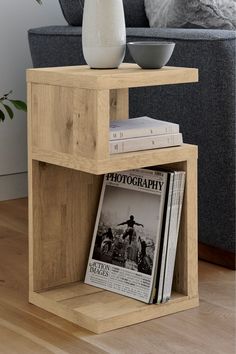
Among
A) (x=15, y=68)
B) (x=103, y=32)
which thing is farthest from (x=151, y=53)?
(x=15, y=68)

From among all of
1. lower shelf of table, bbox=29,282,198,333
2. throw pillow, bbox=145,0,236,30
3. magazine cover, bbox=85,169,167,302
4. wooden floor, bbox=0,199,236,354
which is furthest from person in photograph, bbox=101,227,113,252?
throw pillow, bbox=145,0,236,30

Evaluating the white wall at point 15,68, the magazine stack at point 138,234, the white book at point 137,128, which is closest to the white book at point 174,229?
the magazine stack at point 138,234

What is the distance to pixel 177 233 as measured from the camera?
1877 mm

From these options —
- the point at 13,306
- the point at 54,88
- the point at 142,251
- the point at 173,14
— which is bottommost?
the point at 13,306

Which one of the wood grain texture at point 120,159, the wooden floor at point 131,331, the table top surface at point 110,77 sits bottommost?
the wooden floor at point 131,331

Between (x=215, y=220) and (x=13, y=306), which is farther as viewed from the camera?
(x=215, y=220)

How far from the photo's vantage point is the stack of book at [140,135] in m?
1.76

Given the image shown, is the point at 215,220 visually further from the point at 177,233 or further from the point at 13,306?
the point at 13,306

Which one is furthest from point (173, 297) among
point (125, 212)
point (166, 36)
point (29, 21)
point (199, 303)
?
point (29, 21)

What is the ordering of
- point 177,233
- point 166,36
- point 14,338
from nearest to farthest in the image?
point 14,338 < point 177,233 < point 166,36

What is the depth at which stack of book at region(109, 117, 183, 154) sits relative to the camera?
1.76 meters

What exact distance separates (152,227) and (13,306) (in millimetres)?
385

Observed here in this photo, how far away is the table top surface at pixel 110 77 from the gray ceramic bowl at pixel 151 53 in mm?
19

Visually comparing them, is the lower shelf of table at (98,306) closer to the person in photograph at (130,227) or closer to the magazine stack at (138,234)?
the magazine stack at (138,234)
